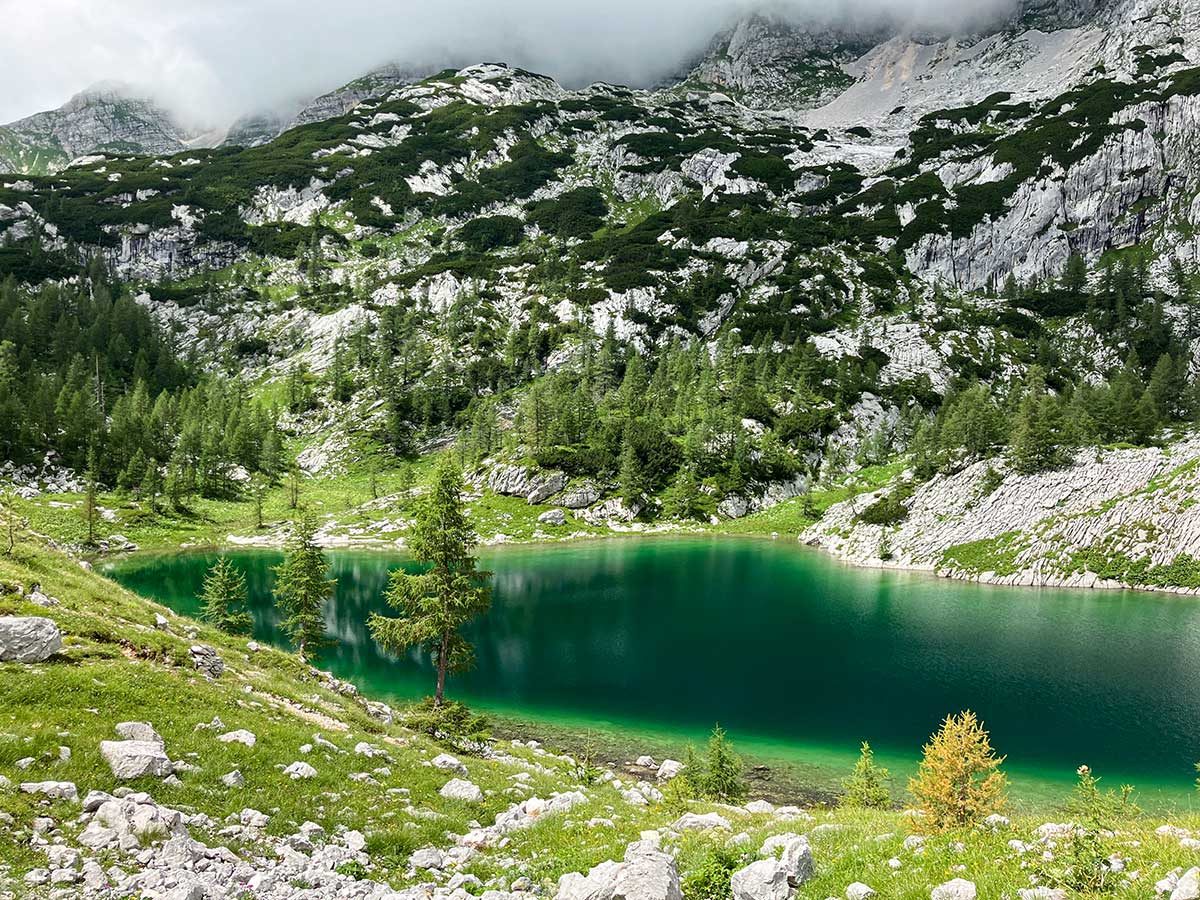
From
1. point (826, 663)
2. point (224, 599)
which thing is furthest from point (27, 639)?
point (826, 663)

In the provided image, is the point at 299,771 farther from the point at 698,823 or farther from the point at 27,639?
the point at 698,823

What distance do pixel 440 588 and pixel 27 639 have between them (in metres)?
16.1

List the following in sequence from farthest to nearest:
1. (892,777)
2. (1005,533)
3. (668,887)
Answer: (1005,533)
(892,777)
(668,887)

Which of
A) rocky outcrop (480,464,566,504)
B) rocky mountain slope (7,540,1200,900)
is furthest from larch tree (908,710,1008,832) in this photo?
rocky outcrop (480,464,566,504)

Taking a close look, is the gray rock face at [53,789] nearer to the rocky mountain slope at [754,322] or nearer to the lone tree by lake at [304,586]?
the lone tree by lake at [304,586]

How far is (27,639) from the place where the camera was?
41.6 ft

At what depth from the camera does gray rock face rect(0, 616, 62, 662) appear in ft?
40.5

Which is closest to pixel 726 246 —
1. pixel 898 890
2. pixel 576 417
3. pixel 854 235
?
pixel 854 235

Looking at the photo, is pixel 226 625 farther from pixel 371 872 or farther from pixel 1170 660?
pixel 1170 660

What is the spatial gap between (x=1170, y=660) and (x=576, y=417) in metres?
100

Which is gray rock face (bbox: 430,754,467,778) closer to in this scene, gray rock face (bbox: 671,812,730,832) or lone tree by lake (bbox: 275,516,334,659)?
gray rock face (bbox: 671,812,730,832)

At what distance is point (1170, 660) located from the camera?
4238cm

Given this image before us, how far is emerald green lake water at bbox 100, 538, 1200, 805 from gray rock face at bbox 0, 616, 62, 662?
90.0 ft

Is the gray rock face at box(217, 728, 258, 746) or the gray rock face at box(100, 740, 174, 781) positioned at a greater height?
the gray rock face at box(100, 740, 174, 781)
